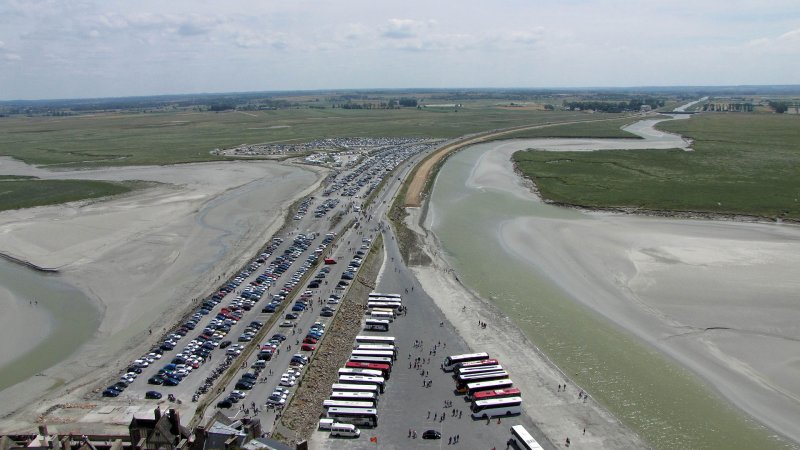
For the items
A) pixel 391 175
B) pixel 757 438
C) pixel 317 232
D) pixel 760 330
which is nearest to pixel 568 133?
pixel 391 175

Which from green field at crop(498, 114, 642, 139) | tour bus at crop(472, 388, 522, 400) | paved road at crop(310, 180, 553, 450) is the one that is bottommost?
paved road at crop(310, 180, 553, 450)

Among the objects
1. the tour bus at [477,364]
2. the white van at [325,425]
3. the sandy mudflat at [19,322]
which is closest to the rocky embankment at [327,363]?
the white van at [325,425]

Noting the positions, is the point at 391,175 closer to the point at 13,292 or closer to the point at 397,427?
the point at 13,292

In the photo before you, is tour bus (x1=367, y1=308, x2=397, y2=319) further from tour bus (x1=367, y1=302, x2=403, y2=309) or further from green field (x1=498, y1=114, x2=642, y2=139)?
green field (x1=498, y1=114, x2=642, y2=139)

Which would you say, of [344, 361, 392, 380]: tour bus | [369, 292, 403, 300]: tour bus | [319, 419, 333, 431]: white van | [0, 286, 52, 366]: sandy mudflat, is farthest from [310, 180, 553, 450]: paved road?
[0, 286, 52, 366]: sandy mudflat

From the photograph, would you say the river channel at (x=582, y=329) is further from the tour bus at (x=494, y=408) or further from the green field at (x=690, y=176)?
the green field at (x=690, y=176)

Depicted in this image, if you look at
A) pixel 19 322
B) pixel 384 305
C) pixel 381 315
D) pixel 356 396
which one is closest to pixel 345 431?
pixel 356 396
